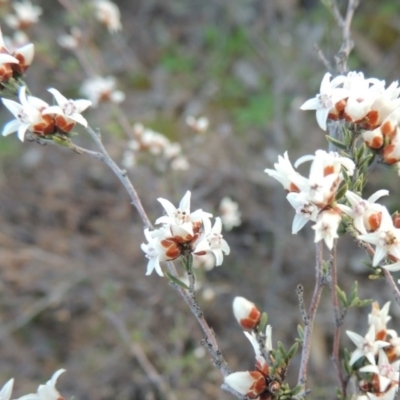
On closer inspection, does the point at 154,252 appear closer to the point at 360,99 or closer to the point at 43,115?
the point at 43,115

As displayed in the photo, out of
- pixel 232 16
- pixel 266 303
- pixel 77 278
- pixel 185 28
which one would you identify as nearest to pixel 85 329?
pixel 77 278

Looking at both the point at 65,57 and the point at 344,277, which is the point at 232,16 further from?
the point at 344,277

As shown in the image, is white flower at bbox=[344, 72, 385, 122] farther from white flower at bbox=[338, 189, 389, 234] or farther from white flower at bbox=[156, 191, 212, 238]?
white flower at bbox=[156, 191, 212, 238]

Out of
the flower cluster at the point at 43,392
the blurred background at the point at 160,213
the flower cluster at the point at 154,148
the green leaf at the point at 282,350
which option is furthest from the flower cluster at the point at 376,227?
the flower cluster at the point at 154,148

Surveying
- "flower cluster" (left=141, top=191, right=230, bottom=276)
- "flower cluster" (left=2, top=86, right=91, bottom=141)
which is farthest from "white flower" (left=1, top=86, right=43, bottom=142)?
"flower cluster" (left=141, top=191, right=230, bottom=276)

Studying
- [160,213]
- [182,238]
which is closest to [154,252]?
[182,238]
